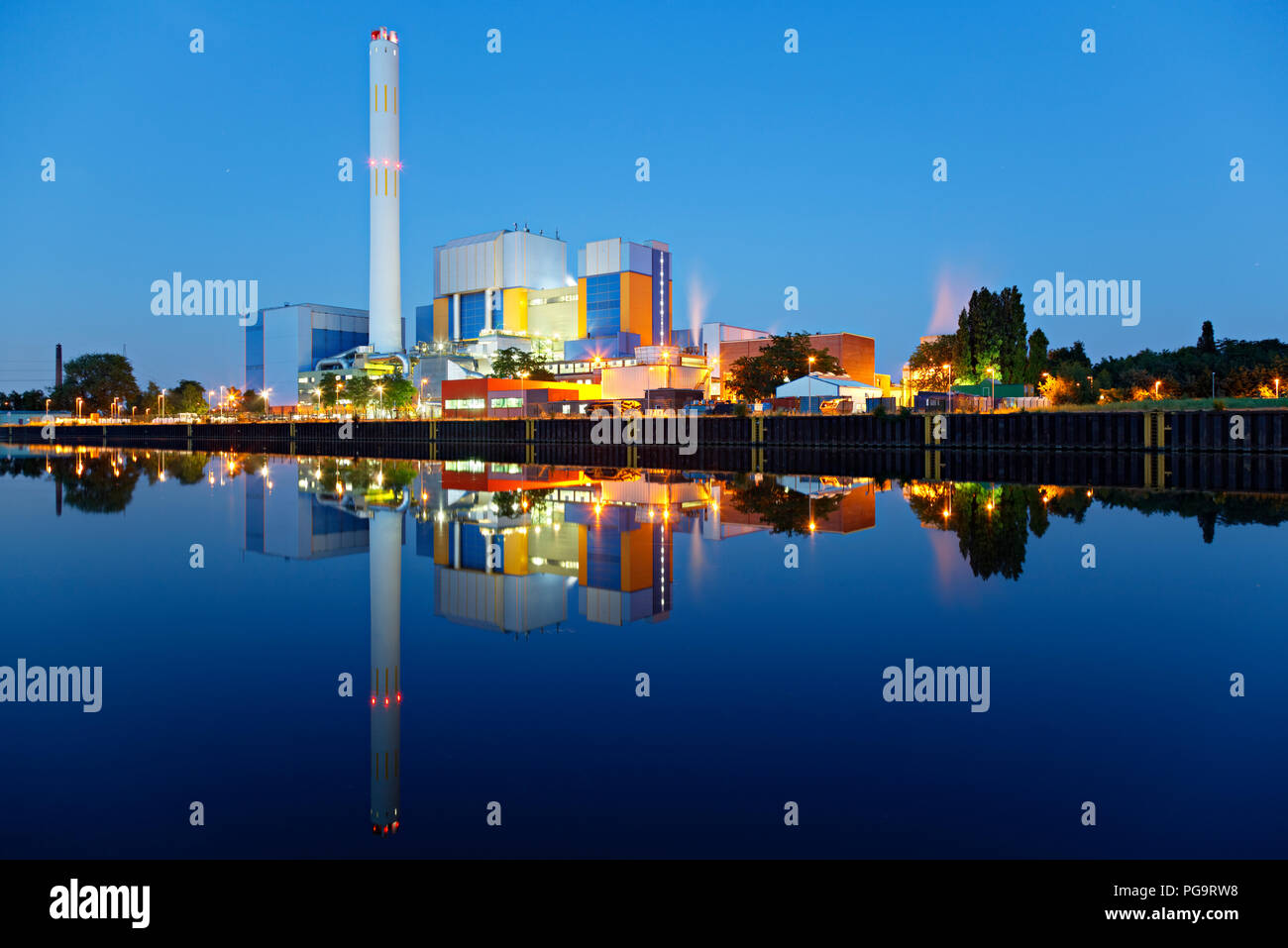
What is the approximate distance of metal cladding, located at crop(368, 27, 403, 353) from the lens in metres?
84.8

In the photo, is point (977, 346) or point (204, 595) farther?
point (977, 346)

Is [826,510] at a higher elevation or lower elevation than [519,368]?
lower

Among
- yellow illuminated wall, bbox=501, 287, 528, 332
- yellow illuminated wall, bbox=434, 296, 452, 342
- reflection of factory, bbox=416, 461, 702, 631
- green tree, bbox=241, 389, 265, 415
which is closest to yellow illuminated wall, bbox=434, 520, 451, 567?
reflection of factory, bbox=416, 461, 702, 631

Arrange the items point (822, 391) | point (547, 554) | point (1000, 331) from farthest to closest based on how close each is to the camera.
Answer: point (1000, 331)
point (822, 391)
point (547, 554)

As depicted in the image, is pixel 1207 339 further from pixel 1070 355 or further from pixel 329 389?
pixel 329 389

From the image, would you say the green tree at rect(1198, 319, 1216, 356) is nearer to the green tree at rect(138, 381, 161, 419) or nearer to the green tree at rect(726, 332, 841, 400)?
the green tree at rect(726, 332, 841, 400)

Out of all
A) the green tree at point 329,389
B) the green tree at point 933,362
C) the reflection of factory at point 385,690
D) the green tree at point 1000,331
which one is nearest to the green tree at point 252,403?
the green tree at point 329,389

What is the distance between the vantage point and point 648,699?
204 inches

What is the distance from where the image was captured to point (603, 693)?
5.28m

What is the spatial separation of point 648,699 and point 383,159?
91118 mm

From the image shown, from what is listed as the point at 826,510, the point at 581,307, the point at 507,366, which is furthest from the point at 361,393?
the point at 826,510

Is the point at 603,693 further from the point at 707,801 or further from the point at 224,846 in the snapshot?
the point at 224,846
